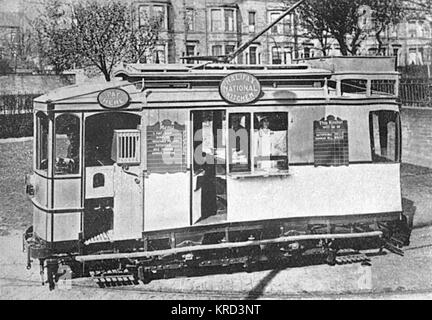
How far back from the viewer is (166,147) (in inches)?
301

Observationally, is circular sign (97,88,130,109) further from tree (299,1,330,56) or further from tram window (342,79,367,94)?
tree (299,1,330,56)

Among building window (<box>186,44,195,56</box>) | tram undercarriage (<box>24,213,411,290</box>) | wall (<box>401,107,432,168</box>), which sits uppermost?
building window (<box>186,44,195,56</box>)

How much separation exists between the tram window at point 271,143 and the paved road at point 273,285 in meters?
1.82

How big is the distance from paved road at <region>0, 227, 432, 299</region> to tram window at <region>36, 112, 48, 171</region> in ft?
6.20

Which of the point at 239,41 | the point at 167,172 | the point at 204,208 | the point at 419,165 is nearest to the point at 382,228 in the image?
the point at 204,208

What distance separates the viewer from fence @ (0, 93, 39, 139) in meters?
18.1

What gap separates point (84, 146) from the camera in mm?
7441

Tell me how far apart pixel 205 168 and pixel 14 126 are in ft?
40.4

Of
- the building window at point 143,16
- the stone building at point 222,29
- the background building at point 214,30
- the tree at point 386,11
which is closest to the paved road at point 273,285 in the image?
the tree at point 386,11

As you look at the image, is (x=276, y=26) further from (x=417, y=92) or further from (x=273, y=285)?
(x=273, y=285)

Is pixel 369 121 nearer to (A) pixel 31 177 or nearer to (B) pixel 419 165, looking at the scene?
(A) pixel 31 177

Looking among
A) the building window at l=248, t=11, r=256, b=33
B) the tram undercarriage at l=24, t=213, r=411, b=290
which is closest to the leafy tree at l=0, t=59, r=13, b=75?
the building window at l=248, t=11, r=256, b=33

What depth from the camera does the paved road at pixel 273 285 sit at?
24.0ft

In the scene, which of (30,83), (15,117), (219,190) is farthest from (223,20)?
(219,190)
